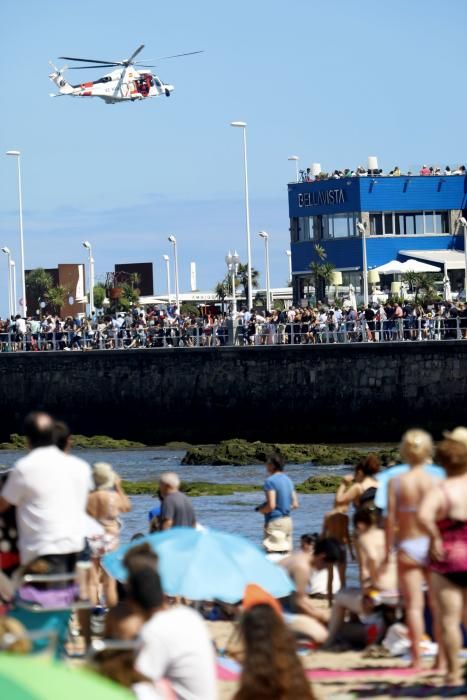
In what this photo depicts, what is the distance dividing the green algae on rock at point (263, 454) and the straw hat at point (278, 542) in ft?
67.4

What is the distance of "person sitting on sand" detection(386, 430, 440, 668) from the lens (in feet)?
31.2

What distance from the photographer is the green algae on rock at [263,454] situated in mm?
36812

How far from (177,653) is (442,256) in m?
63.9

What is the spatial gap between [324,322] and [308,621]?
31301mm

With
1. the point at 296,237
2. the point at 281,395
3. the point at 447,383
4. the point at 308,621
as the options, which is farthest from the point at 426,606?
the point at 296,237

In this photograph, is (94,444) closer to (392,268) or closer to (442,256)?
(392,268)

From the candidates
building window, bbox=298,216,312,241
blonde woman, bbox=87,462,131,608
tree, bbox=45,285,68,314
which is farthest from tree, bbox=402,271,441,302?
blonde woman, bbox=87,462,131,608

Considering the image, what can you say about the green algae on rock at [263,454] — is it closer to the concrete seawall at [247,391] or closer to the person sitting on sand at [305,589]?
the concrete seawall at [247,391]

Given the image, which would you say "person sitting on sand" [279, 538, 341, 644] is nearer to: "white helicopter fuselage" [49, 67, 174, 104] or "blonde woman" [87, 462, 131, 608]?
"blonde woman" [87, 462, 131, 608]

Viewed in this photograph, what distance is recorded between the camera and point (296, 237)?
76812 millimetres

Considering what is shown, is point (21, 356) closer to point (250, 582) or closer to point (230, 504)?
point (230, 504)

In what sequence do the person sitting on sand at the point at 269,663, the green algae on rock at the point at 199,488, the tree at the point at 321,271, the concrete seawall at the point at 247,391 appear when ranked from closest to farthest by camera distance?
the person sitting on sand at the point at 269,663
the green algae on rock at the point at 199,488
the concrete seawall at the point at 247,391
the tree at the point at 321,271

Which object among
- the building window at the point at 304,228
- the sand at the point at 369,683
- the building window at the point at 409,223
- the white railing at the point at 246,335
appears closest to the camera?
the sand at the point at 369,683

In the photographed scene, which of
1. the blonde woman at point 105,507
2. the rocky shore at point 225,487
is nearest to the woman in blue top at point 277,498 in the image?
the blonde woman at point 105,507
